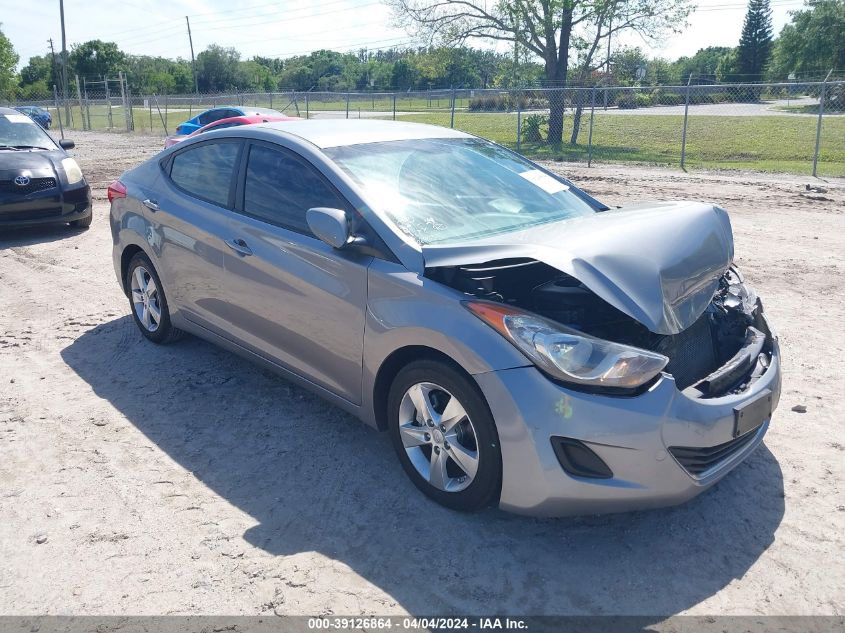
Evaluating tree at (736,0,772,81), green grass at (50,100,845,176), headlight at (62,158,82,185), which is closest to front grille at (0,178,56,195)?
headlight at (62,158,82,185)

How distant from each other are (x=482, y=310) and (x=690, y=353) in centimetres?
109

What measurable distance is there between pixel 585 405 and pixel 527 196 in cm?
177

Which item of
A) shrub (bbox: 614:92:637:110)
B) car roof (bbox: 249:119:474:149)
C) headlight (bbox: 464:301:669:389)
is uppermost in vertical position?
shrub (bbox: 614:92:637:110)

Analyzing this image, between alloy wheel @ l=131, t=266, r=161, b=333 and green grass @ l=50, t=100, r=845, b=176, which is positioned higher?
green grass @ l=50, t=100, r=845, b=176

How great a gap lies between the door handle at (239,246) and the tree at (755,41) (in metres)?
81.1

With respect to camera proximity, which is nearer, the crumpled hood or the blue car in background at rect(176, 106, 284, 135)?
the crumpled hood

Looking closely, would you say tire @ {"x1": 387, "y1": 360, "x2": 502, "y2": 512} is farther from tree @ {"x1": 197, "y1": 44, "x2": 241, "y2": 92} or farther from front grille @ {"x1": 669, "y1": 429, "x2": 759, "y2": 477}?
tree @ {"x1": 197, "y1": 44, "x2": 241, "y2": 92}

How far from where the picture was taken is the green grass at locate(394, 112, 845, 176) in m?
19.1

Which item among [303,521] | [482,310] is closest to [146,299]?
[303,521]

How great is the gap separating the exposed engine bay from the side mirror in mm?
464

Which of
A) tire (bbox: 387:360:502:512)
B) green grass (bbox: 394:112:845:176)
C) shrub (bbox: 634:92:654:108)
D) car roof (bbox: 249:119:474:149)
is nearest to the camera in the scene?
tire (bbox: 387:360:502:512)

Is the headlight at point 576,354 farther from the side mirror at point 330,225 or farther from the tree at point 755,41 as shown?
the tree at point 755,41

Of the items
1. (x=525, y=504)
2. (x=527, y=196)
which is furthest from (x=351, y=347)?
(x=527, y=196)

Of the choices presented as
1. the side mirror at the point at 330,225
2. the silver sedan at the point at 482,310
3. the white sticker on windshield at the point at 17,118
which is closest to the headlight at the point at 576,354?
the silver sedan at the point at 482,310
